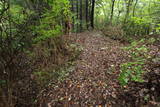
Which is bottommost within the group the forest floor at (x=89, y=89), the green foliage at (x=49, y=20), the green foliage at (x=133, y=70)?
the forest floor at (x=89, y=89)

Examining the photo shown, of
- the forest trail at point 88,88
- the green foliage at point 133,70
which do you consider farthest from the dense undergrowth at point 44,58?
the forest trail at point 88,88

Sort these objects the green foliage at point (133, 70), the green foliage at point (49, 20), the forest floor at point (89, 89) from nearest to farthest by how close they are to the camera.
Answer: the green foliage at point (133, 70), the forest floor at point (89, 89), the green foliage at point (49, 20)

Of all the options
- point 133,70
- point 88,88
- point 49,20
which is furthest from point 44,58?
point 133,70

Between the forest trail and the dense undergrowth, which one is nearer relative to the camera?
the dense undergrowth

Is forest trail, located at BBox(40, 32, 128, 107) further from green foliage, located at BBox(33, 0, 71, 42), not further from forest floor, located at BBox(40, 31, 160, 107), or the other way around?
green foliage, located at BBox(33, 0, 71, 42)

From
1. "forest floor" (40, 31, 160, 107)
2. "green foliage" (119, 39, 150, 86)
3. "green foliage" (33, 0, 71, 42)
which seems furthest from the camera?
"green foliage" (33, 0, 71, 42)

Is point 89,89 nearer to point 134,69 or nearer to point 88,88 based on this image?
point 88,88

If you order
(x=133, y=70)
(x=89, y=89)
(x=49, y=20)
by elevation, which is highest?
(x=49, y=20)

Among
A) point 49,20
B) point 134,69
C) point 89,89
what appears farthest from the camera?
point 49,20

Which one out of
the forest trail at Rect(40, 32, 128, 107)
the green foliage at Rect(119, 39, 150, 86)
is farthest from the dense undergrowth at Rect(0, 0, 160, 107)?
the forest trail at Rect(40, 32, 128, 107)

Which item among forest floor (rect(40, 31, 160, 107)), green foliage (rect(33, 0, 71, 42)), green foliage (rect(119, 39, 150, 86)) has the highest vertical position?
green foliage (rect(33, 0, 71, 42))

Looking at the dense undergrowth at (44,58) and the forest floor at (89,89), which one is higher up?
the dense undergrowth at (44,58)

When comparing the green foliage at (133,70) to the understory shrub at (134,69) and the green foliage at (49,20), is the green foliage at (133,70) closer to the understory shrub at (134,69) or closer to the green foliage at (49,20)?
the understory shrub at (134,69)

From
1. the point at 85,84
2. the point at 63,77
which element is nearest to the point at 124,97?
the point at 85,84
